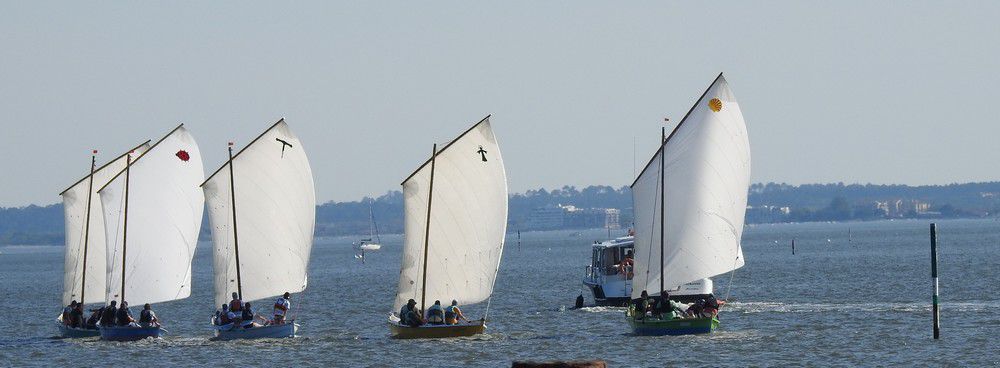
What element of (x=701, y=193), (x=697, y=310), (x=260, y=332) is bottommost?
(x=260, y=332)

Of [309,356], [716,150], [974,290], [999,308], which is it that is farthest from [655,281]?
[974,290]

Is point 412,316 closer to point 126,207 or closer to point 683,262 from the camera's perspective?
point 683,262

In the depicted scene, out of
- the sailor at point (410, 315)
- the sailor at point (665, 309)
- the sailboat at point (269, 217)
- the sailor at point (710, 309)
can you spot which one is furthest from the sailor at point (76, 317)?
the sailor at point (710, 309)

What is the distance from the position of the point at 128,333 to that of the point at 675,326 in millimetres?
20170

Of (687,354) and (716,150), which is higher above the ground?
(716,150)

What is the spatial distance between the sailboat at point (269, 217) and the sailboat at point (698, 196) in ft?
40.4

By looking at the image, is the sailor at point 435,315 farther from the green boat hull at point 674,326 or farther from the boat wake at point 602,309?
the boat wake at point 602,309

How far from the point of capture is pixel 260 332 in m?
62.0

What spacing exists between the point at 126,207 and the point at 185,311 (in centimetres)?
2922

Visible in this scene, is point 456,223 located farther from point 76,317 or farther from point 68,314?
point 68,314

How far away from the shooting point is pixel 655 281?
212 ft

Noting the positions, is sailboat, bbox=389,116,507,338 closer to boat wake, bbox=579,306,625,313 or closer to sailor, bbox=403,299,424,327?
sailor, bbox=403,299,424,327

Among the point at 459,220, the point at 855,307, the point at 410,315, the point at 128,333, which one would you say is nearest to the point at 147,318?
the point at 128,333

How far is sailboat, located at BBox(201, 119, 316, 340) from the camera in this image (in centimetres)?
6481
